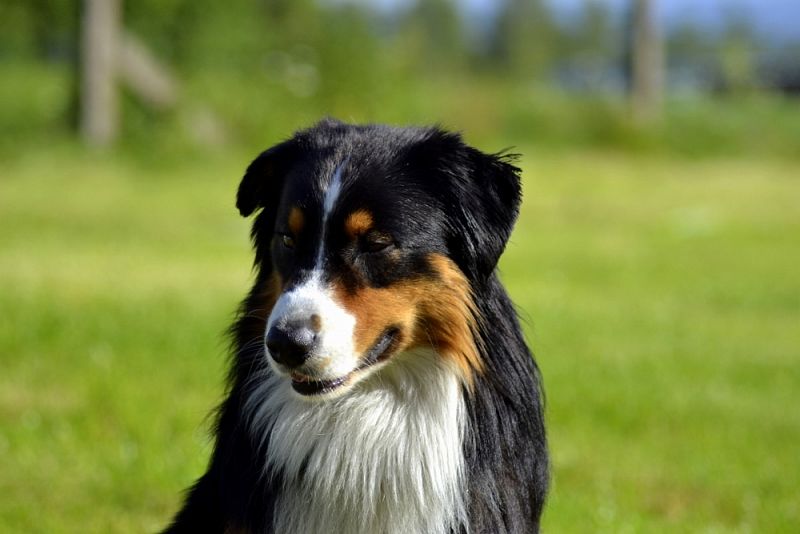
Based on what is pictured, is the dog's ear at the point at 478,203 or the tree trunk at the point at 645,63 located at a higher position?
the tree trunk at the point at 645,63

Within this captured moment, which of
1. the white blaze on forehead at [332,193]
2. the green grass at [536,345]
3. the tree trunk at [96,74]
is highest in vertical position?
the tree trunk at [96,74]

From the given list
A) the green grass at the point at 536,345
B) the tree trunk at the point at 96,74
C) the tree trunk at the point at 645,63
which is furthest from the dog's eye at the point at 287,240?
the tree trunk at the point at 645,63

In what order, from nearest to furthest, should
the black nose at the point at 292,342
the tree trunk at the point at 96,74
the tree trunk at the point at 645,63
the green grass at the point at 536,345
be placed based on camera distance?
the black nose at the point at 292,342
the green grass at the point at 536,345
the tree trunk at the point at 96,74
the tree trunk at the point at 645,63

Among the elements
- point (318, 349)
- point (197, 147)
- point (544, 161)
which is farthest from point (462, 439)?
point (544, 161)

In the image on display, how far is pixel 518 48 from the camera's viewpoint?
27.8 meters

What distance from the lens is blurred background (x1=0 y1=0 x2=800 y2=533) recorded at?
651 cm

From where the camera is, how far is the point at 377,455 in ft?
12.6

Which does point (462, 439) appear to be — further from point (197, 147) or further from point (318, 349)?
point (197, 147)

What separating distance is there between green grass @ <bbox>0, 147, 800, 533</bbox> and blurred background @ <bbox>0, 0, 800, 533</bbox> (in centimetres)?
3

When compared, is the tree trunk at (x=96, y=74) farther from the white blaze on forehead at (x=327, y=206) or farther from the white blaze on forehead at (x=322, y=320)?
the white blaze on forehead at (x=322, y=320)

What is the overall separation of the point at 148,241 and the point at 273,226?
9720mm

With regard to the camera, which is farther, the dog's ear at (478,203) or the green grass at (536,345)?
the green grass at (536,345)

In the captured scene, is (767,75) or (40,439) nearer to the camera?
(40,439)

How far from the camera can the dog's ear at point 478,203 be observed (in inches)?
151
